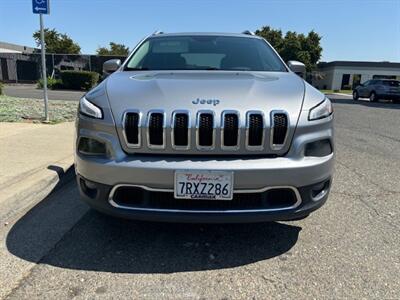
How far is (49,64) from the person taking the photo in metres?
34.8

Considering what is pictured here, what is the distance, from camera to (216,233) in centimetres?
334

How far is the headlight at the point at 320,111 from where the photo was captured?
2.86 meters

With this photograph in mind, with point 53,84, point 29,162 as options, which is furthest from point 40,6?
point 53,84

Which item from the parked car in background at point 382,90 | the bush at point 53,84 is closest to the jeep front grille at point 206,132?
the parked car in background at point 382,90

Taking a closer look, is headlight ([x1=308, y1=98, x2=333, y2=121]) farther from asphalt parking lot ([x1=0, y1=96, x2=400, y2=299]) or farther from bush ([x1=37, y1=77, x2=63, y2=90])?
bush ([x1=37, y1=77, x2=63, y2=90])

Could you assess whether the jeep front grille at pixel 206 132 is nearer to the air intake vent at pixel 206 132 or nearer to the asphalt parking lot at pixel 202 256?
the air intake vent at pixel 206 132

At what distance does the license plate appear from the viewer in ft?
8.55

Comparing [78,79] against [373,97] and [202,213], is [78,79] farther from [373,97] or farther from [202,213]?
[202,213]

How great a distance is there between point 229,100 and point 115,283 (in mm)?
1480

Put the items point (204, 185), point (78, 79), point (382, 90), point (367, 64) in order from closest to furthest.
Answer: point (204, 185) < point (382, 90) < point (78, 79) < point (367, 64)

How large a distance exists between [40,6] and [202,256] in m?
7.14

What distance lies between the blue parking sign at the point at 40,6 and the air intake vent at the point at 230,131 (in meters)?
6.88

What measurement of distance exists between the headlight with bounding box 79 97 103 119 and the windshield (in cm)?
108

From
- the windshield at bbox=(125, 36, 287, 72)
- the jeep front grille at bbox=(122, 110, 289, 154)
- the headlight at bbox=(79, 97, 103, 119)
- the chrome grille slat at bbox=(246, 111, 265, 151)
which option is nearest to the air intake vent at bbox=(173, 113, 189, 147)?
the jeep front grille at bbox=(122, 110, 289, 154)
